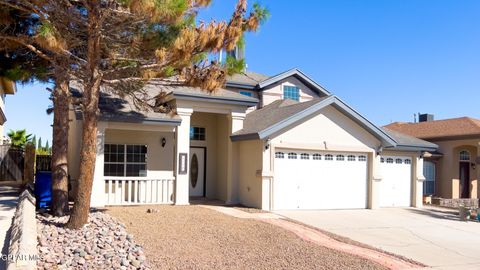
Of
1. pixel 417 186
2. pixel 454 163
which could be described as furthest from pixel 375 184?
pixel 454 163

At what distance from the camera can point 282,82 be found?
875 inches

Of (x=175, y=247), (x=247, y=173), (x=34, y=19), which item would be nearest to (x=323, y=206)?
(x=247, y=173)

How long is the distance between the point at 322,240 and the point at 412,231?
3774 mm

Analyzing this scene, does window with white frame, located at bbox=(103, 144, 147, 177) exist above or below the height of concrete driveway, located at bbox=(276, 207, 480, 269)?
above

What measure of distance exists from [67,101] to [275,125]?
704cm

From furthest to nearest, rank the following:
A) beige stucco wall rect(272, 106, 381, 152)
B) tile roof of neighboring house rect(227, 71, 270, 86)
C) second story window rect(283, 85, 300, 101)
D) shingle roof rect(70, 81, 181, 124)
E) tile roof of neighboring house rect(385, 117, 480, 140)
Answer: tile roof of neighboring house rect(385, 117, 480, 140)
second story window rect(283, 85, 300, 101)
tile roof of neighboring house rect(227, 71, 270, 86)
beige stucco wall rect(272, 106, 381, 152)
shingle roof rect(70, 81, 181, 124)

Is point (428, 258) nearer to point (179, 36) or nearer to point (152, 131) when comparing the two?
point (179, 36)

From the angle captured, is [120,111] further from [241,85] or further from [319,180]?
[319,180]

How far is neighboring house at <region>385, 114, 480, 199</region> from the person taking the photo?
935 inches

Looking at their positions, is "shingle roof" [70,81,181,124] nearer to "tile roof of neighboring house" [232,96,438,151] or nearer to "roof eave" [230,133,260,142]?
"roof eave" [230,133,260,142]

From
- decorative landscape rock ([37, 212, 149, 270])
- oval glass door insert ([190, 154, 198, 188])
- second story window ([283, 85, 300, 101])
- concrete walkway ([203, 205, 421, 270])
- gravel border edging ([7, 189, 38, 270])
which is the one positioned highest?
second story window ([283, 85, 300, 101])

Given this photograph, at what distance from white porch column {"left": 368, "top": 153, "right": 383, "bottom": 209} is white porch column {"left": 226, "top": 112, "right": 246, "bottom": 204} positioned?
549 centimetres

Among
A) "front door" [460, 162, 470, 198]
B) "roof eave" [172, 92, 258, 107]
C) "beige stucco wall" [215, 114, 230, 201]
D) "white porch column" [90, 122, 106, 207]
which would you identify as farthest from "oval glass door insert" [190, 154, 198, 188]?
"front door" [460, 162, 470, 198]

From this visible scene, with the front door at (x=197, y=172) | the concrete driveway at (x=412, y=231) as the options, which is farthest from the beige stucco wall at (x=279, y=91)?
the concrete driveway at (x=412, y=231)
